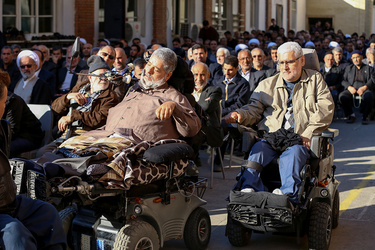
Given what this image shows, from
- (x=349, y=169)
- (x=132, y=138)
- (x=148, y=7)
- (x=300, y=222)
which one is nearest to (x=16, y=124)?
Result: (x=132, y=138)

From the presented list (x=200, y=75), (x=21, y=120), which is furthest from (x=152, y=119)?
(x=200, y=75)

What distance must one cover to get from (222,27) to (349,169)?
2326cm

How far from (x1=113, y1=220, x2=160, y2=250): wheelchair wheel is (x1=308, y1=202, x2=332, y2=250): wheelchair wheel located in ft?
4.18

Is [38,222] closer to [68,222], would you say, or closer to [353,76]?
[68,222]

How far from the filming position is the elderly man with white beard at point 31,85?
969 centimetres

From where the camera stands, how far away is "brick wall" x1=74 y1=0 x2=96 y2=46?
20734 mm

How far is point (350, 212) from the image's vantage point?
25.3ft

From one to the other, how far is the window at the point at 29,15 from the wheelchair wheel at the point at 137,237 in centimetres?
1413

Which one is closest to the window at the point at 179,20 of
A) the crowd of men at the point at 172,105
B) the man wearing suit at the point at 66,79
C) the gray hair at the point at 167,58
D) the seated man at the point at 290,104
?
the man wearing suit at the point at 66,79

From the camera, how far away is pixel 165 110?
5.95m

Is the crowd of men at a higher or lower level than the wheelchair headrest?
lower

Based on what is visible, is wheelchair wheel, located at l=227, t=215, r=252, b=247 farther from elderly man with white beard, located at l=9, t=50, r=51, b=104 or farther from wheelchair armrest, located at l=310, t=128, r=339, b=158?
elderly man with white beard, located at l=9, t=50, r=51, b=104

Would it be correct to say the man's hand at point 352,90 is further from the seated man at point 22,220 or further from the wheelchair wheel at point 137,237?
the seated man at point 22,220

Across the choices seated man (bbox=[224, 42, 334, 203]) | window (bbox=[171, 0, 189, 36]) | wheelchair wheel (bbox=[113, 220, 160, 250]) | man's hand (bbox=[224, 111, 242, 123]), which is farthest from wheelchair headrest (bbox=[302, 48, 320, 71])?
window (bbox=[171, 0, 189, 36])
